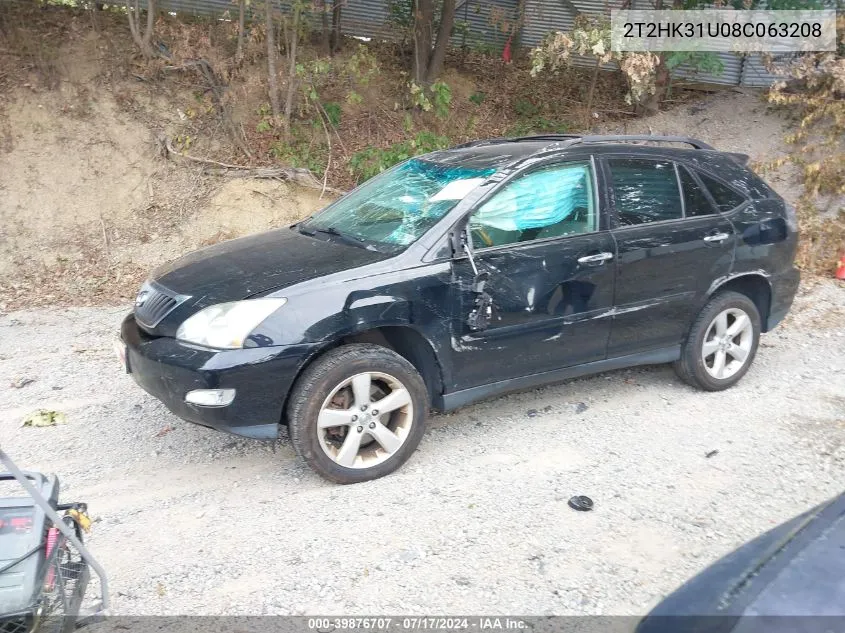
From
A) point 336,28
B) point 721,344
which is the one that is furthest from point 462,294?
point 336,28

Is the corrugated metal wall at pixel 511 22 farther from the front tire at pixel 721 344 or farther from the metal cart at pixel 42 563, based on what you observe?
the metal cart at pixel 42 563

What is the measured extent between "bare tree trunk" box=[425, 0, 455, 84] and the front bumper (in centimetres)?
770

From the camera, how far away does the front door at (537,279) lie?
4.27 meters

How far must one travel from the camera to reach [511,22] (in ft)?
38.6

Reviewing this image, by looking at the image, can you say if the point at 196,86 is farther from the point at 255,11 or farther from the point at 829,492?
the point at 829,492

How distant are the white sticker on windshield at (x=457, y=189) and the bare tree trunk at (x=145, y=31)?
21.9 feet

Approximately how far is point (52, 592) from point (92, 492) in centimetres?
160

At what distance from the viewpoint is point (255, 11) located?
9602 millimetres

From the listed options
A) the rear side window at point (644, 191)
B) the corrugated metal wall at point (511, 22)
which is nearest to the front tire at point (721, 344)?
the rear side window at point (644, 191)

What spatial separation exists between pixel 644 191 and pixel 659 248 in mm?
393

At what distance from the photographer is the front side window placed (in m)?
4.35

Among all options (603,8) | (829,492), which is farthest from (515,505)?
(603,8)

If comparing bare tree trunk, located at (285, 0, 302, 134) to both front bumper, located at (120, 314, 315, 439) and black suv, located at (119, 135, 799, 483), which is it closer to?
black suv, located at (119, 135, 799, 483)

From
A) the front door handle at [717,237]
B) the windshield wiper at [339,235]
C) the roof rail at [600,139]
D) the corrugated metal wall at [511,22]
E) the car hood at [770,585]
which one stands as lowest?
the car hood at [770,585]
